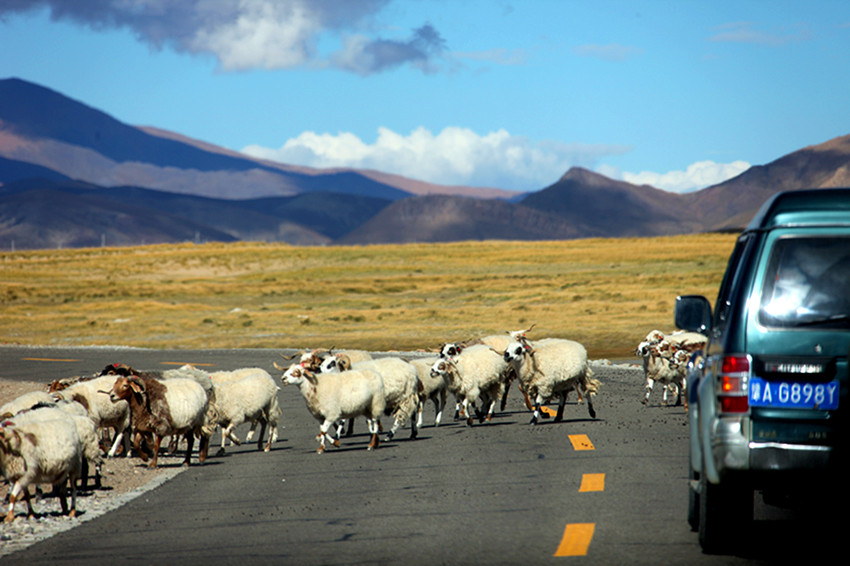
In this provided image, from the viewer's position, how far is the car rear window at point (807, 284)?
6.86 metres

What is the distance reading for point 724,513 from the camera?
7.61m

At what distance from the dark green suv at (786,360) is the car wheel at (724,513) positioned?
0.78 feet

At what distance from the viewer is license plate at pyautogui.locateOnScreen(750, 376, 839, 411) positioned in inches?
264

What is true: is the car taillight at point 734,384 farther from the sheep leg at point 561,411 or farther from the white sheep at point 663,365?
the white sheep at point 663,365

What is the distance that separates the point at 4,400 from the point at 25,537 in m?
14.6

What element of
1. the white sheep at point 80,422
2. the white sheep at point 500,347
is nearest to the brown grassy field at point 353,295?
the white sheep at point 500,347

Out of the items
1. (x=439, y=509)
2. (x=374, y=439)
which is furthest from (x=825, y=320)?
(x=374, y=439)

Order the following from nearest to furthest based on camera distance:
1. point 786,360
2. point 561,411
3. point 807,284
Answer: point 786,360
point 807,284
point 561,411

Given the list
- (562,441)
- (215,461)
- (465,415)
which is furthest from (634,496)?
(465,415)

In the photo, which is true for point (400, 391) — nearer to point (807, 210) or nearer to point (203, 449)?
point (203, 449)

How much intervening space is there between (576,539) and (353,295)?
69.7 metres

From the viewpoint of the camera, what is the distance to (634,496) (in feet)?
34.2

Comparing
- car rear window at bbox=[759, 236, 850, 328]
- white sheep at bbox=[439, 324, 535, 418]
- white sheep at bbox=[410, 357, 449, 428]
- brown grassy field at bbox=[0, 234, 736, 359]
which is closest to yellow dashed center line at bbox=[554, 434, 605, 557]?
car rear window at bbox=[759, 236, 850, 328]

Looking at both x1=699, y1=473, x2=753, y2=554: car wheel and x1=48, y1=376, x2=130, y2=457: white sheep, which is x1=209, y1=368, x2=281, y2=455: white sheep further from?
x1=699, y1=473, x2=753, y2=554: car wheel
